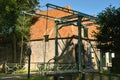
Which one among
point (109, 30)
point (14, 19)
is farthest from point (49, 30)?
point (109, 30)

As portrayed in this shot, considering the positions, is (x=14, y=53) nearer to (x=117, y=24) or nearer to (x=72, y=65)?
(x=72, y=65)

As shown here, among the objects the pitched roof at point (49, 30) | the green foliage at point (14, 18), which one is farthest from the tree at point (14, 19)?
the pitched roof at point (49, 30)

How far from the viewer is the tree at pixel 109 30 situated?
21094mm

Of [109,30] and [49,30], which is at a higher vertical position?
[49,30]

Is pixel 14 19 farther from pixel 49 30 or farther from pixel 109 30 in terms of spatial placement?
pixel 109 30

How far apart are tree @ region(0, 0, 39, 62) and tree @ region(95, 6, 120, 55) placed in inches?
385

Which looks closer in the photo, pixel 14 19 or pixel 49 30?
pixel 14 19

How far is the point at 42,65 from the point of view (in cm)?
2053

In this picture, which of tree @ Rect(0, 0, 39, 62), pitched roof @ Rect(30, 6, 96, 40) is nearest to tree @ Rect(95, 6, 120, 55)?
pitched roof @ Rect(30, 6, 96, 40)

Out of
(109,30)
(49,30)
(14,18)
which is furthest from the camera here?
(49,30)

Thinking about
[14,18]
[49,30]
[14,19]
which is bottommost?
[49,30]

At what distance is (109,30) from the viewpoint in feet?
70.3

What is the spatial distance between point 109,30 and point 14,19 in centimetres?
1177

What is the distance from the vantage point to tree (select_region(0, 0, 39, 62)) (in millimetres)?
27922
